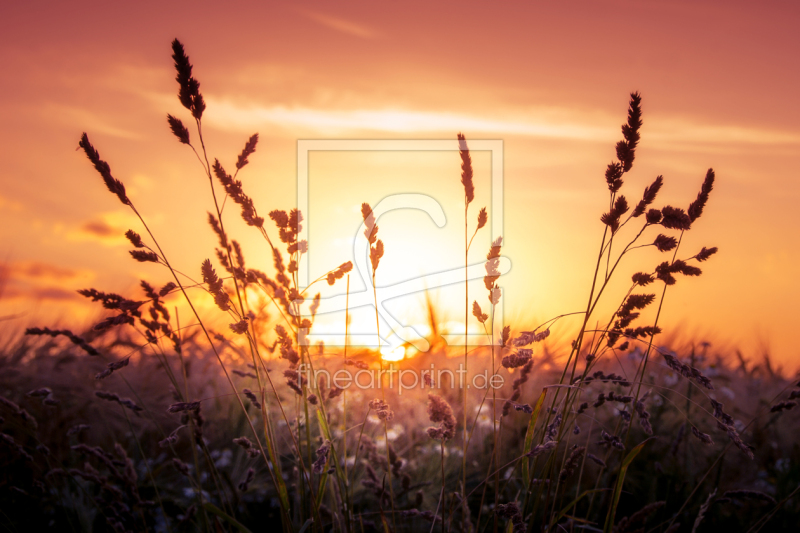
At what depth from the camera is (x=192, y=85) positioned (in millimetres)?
1700

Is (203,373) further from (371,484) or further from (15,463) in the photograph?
(371,484)

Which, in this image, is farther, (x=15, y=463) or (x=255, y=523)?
(x=15, y=463)

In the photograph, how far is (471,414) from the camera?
4074 millimetres

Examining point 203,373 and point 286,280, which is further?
point 203,373

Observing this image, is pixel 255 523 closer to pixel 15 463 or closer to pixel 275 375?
pixel 275 375

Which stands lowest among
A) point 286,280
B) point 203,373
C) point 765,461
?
point 765,461

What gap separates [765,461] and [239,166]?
176 inches

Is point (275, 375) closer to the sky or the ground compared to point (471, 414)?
closer to the sky

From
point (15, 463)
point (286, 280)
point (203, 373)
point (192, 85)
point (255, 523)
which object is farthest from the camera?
point (203, 373)

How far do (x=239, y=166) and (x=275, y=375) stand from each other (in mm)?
2280

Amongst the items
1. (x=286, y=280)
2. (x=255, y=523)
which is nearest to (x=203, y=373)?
(x=255, y=523)

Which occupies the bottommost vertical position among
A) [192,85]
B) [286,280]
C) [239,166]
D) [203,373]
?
[203,373]

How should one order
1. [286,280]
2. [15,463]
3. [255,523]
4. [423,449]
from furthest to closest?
[423,449], [15,463], [255,523], [286,280]

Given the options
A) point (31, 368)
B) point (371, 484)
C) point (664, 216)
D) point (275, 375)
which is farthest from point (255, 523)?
point (664, 216)
